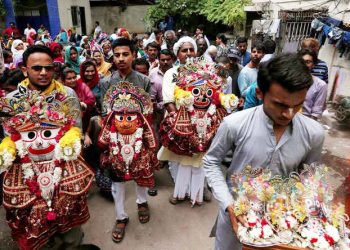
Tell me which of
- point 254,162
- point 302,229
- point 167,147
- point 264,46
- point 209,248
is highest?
point 264,46

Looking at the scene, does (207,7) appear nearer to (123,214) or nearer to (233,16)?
(233,16)

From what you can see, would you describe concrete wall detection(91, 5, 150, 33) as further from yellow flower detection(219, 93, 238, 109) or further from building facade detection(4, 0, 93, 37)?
yellow flower detection(219, 93, 238, 109)

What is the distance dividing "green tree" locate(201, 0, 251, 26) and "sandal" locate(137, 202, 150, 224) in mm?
10438

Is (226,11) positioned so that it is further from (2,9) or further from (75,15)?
(2,9)

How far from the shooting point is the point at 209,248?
3.14m

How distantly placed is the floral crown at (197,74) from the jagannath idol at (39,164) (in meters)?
1.36

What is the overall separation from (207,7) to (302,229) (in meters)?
15.0

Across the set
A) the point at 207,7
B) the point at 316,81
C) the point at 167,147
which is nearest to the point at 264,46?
the point at 316,81

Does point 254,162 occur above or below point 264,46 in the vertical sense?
below

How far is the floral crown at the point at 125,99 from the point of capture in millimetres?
2912

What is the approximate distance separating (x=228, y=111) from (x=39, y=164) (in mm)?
2115

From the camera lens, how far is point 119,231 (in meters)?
3.26

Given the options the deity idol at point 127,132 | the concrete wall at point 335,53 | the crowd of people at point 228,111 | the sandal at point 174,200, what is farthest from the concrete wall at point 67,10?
the deity idol at point 127,132

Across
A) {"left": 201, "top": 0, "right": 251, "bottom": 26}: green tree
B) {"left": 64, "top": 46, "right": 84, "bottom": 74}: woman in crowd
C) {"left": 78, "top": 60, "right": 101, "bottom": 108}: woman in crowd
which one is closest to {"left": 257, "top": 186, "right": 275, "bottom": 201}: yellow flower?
{"left": 78, "top": 60, "right": 101, "bottom": 108}: woman in crowd
